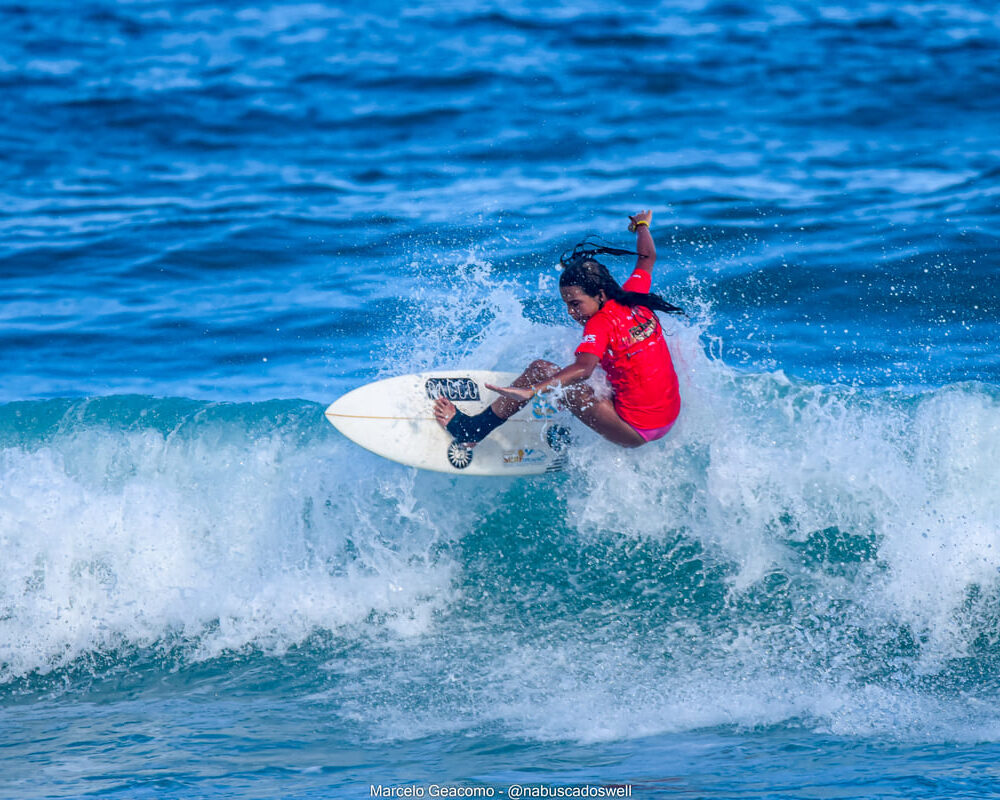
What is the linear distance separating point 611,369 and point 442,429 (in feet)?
4.49

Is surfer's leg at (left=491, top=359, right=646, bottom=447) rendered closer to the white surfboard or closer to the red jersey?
the red jersey

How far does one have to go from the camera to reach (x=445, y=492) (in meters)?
7.35

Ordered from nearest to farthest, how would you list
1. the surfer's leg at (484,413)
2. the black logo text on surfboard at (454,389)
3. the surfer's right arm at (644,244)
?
the surfer's leg at (484,413), the surfer's right arm at (644,244), the black logo text on surfboard at (454,389)

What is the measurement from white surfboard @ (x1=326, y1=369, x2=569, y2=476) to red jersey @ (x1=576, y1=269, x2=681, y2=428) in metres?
0.68

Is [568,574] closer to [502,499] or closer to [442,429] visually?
[502,499]

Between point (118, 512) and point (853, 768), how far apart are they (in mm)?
5420

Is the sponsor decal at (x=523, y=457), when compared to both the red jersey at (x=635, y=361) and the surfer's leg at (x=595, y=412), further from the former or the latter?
the red jersey at (x=635, y=361)

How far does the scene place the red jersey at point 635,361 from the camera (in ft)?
20.3

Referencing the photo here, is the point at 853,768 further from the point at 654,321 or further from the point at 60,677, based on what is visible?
the point at 60,677

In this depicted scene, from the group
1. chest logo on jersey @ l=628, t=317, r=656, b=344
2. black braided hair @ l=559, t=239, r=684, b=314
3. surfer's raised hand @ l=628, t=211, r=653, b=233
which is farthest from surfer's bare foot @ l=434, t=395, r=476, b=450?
surfer's raised hand @ l=628, t=211, r=653, b=233

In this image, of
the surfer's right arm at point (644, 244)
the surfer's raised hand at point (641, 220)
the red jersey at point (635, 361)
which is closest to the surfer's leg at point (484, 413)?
the red jersey at point (635, 361)

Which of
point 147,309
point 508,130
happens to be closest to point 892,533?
point 147,309

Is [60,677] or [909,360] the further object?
[909,360]

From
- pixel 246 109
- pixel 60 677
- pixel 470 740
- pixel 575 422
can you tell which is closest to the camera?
pixel 470 740
